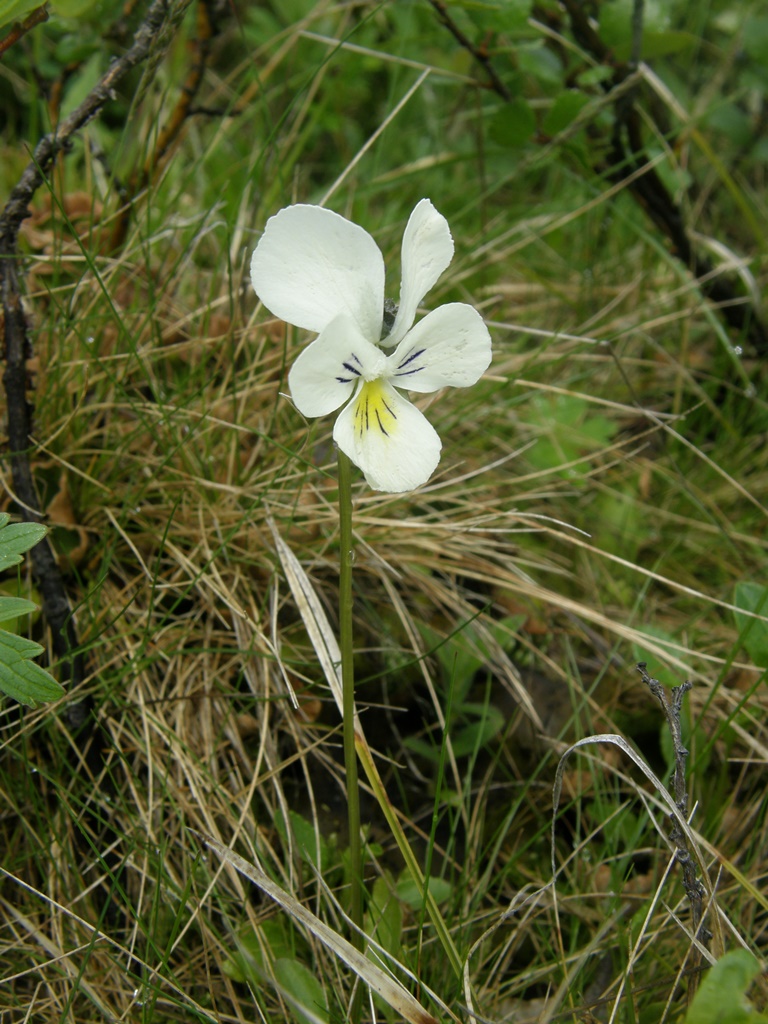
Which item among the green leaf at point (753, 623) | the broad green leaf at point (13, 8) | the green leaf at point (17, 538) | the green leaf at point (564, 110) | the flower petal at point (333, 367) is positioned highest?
the broad green leaf at point (13, 8)

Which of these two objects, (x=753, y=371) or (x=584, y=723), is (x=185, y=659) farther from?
(x=753, y=371)

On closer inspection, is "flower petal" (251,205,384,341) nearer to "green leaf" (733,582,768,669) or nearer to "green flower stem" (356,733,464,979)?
"green flower stem" (356,733,464,979)

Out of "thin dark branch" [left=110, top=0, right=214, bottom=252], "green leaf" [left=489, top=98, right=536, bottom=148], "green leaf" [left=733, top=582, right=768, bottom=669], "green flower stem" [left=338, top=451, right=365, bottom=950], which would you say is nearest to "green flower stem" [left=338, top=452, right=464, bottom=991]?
"green flower stem" [left=338, top=451, right=365, bottom=950]

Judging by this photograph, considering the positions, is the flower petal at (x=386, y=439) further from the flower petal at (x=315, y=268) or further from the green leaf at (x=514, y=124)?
the green leaf at (x=514, y=124)

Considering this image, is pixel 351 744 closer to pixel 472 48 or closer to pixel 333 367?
pixel 333 367

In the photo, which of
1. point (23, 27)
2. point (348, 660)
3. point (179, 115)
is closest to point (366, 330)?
point (348, 660)

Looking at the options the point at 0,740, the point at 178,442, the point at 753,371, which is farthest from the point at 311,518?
the point at 753,371

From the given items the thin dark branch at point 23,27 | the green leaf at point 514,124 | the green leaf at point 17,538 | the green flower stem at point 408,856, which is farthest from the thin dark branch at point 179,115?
the green flower stem at point 408,856
